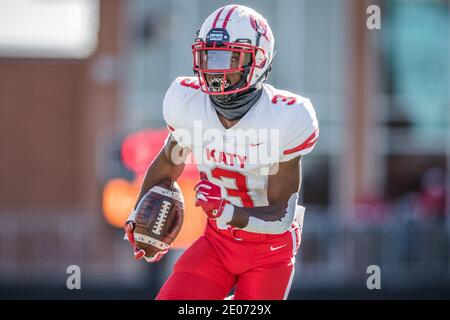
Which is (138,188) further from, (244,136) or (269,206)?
(269,206)

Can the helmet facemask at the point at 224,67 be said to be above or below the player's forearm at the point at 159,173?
above

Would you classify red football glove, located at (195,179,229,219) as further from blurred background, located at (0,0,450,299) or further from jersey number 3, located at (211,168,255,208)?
blurred background, located at (0,0,450,299)

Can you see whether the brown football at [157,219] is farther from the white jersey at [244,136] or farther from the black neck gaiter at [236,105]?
the black neck gaiter at [236,105]

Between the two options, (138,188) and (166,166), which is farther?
(138,188)

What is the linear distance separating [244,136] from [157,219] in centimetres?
60

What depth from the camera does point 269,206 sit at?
4.96 meters

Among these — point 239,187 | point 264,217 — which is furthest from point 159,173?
point 264,217

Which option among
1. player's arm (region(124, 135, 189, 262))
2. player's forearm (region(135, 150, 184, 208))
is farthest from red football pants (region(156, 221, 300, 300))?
player's forearm (region(135, 150, 184, 208))

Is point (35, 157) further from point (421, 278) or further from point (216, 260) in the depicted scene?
point (216, 260)

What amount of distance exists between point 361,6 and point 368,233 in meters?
4.62

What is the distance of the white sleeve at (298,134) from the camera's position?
5008 millimetres

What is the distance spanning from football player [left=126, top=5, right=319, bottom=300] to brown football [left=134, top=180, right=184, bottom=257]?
65mm

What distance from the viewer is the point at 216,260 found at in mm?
5109

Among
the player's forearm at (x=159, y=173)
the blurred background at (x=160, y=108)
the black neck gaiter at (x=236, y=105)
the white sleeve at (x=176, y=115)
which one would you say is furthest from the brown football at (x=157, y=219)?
the blurred background at (x=160, y=108)
